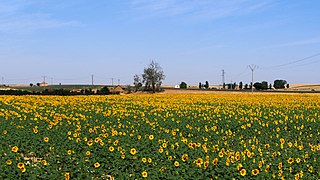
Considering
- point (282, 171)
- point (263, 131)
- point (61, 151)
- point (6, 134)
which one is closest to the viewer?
point (282, 171)

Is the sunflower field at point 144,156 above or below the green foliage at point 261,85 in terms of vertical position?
below

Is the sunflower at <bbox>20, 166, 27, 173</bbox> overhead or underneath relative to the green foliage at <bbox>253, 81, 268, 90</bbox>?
underneath

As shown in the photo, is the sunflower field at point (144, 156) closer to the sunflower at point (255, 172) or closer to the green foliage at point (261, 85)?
the sunflower at point (255, 172)

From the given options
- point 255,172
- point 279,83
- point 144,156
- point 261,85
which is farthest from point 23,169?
point 279,83

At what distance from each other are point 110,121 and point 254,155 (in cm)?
771

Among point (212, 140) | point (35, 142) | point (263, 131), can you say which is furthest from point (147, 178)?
point (263, 131)

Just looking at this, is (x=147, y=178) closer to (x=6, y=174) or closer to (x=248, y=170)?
(x=248, y=170)

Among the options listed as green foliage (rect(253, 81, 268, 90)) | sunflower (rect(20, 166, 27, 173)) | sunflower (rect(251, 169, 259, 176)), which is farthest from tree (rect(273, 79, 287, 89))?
sunflower (rect(20, 166, 27, 173))

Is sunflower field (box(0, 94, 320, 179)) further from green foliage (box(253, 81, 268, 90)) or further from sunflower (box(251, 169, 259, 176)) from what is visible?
green foliage (box(253, 81, 268, 90))

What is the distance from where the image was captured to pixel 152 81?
81.5m

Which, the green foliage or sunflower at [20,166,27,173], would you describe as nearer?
sunflower at [20,166,27,173]

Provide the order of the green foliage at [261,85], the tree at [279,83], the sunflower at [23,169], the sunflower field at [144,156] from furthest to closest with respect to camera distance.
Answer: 1. the tree at [279,83]
2. the green foliage at [261,85]
3. the sunflower field at [144,156]
4. the sunflower at [23,169]

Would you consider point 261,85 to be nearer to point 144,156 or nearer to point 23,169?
point 144,156

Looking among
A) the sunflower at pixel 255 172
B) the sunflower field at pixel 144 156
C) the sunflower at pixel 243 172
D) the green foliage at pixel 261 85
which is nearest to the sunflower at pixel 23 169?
the sunflower field at pixel 144 156
